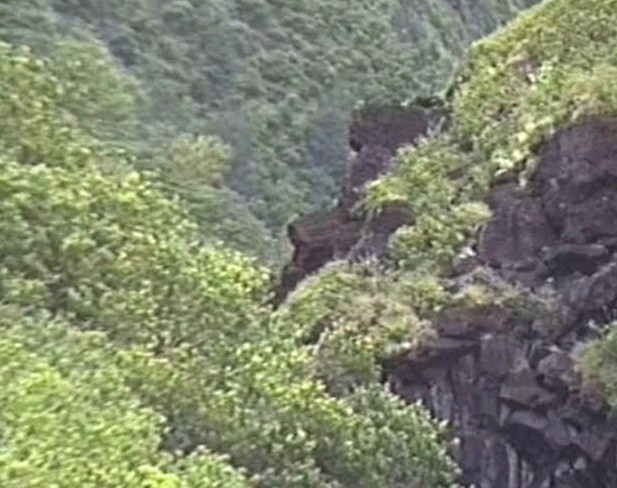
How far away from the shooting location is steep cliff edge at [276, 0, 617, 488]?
846 inches

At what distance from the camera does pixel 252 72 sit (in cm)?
6400

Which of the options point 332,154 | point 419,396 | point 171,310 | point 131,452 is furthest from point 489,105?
point 332,154

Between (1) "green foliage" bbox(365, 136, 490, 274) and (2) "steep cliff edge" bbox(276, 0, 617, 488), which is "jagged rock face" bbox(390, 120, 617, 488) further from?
(1) "green foliage" bbox(365, 136, 490, 274)

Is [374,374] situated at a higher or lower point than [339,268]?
lower

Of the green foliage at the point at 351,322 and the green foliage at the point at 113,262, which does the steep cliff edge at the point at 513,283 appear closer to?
the green foliage at the point at 351,322

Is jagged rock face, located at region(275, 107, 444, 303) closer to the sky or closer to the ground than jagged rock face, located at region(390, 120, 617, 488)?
closer to the sky

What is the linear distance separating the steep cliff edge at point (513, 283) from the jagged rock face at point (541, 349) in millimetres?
18

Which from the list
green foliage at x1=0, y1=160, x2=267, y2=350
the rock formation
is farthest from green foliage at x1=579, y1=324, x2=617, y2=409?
green foliage at x1=0, y1=160, x2=267, y2=350

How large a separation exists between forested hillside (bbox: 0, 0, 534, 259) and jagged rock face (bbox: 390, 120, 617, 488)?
20756mm

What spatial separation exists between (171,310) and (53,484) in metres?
5.75

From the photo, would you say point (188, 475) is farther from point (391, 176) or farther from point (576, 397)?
point (391, 176)

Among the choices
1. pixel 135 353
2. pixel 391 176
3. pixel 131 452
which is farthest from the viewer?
pixel 391 176

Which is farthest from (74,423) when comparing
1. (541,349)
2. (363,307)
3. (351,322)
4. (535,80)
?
(535,80)

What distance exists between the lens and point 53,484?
15.2 metres
